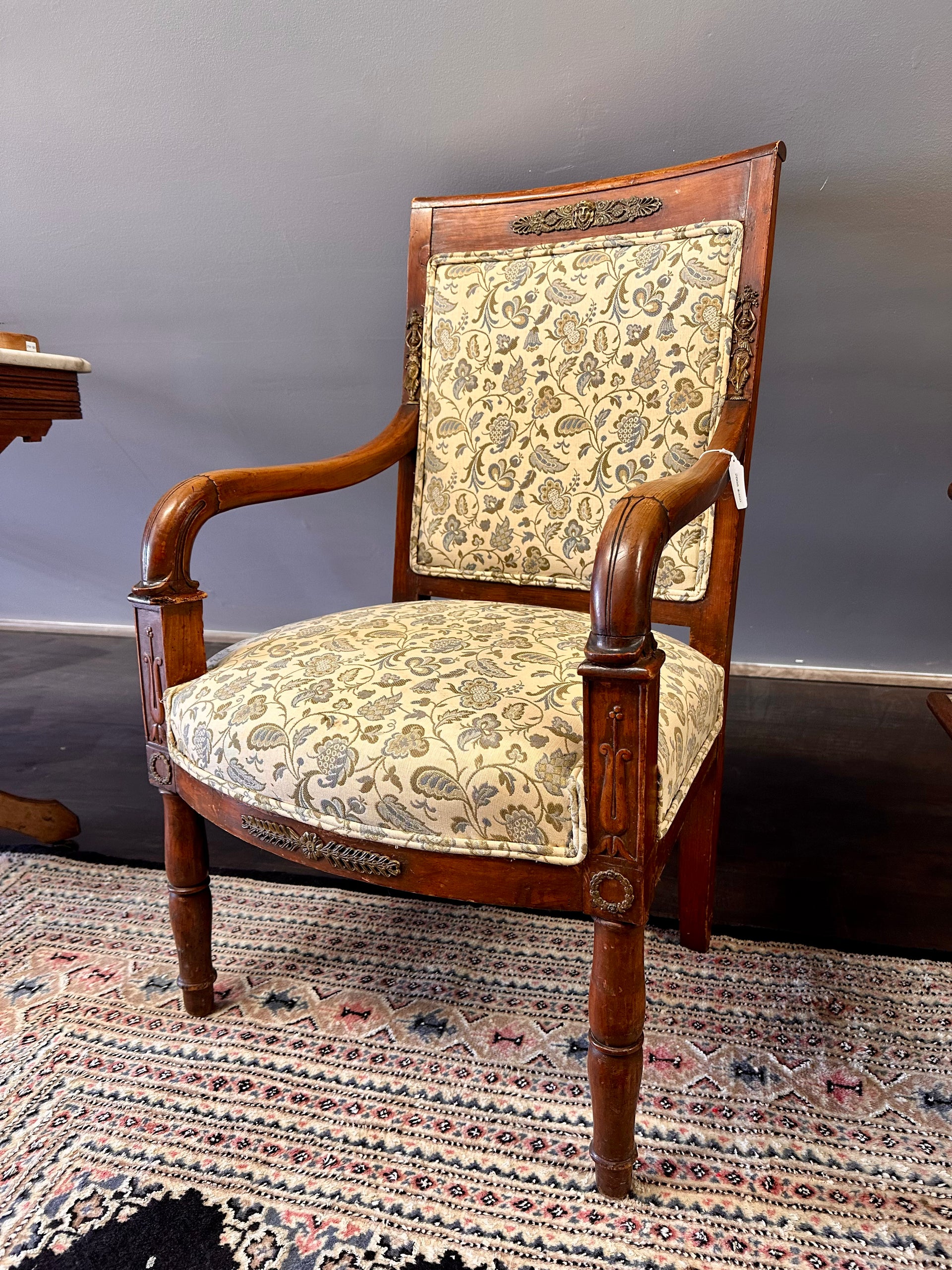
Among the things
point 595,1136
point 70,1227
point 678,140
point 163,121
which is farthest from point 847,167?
point 70,1227

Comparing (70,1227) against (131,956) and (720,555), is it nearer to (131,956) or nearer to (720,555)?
(131,956)

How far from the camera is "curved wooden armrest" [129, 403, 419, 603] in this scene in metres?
1.11

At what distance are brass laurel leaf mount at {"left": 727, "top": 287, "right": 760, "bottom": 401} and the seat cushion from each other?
41 cm

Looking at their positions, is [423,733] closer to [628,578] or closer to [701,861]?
[628,578]

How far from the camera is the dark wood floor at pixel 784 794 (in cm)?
157

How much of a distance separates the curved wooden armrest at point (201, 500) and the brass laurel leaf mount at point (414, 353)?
0.51 feet

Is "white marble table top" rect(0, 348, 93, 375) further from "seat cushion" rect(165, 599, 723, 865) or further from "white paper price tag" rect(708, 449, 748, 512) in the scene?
"white paper price tag" rect(708, 449, 748, 512)

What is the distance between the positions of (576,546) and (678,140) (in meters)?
0.90

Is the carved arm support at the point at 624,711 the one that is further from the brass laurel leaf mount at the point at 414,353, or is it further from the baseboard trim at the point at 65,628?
the baseboard trim at the point at 65,628

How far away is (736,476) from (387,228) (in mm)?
1156

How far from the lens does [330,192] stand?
6.20ft

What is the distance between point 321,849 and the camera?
3.25 feet

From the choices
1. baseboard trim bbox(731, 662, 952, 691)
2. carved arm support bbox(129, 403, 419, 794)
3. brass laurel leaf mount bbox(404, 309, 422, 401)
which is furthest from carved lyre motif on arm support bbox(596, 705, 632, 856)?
baseboard trim bbox(731, 662, 952, 691)

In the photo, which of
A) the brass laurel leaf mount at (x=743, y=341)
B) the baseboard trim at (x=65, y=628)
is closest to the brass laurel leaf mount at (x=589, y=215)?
the brass laurel leaf mount at (x=743, y=341)
